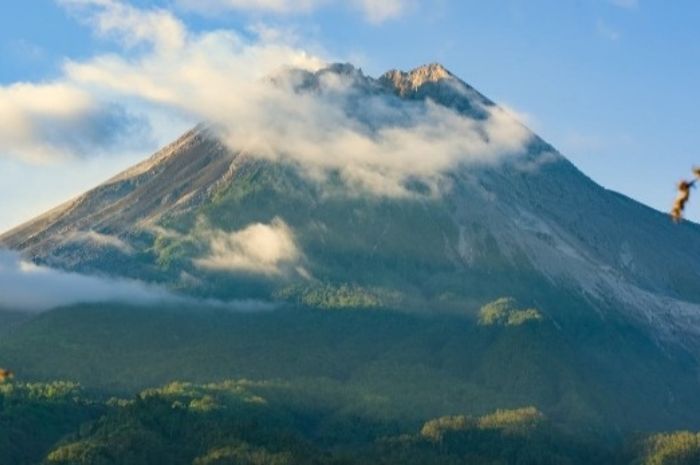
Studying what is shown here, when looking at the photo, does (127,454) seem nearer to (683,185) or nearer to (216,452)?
(216,452)

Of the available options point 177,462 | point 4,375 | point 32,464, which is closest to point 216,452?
point 177,462

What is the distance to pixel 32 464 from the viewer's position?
19688cm

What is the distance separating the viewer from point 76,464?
182 meters

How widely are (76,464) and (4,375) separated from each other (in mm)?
156491

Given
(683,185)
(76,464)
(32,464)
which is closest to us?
(683,185)

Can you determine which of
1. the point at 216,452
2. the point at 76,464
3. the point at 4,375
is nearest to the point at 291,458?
the point at 216,452

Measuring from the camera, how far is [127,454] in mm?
193000

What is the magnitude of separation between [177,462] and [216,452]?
744 centimetres

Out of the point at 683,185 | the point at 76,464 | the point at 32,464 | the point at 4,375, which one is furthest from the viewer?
the point at 32,464

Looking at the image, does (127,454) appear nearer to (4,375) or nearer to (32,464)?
(32,464)

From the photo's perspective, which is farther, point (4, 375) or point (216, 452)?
point (216, 452)

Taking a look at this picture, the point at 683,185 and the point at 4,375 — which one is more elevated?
the point at 683,185

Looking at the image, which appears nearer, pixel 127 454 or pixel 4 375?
pixel 4 375

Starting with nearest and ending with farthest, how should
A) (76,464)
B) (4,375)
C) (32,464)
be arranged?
(4,375), (76,464), (32,464)
